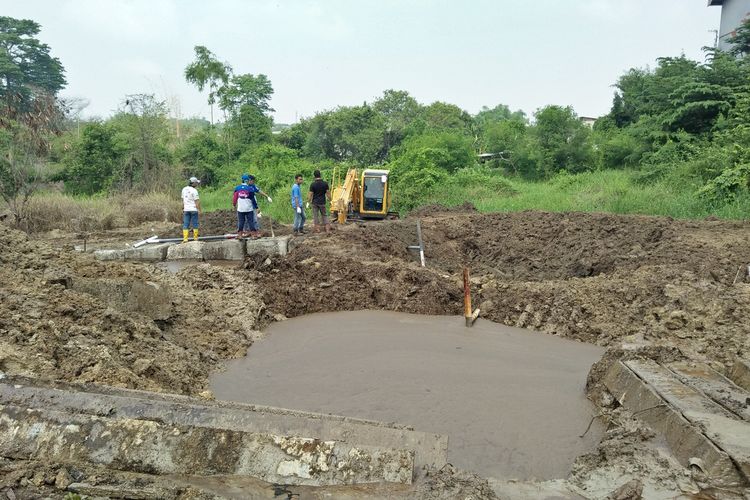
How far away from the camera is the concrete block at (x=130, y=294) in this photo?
6438 millimetres

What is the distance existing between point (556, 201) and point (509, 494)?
17436 millimetres

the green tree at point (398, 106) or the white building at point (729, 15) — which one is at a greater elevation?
the white building at point (729, 15)

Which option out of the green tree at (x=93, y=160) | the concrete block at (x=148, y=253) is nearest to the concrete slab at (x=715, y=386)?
the concrete block at (x=148, y=253)

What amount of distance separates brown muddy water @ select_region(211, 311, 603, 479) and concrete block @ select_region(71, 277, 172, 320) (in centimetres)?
110

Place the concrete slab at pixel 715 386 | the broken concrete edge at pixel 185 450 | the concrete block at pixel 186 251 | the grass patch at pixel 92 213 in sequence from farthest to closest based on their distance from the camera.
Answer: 1. the grass patch at pixel 92 213
2. the concrete block at pixel 186 251
3. the concrete slab at pixel 715 386
4. the broken concrete edge at pixel 185 450

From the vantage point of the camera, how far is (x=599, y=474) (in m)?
4.11

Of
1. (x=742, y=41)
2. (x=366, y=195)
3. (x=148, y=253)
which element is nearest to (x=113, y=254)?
(x=148, y=253)

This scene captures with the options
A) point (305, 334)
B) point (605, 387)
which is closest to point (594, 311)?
point (605, 387)

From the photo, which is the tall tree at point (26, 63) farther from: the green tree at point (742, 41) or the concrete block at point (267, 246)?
the green tree at point (742, 41)

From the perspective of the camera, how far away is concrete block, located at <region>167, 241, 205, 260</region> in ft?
41.9

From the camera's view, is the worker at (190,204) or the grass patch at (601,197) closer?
the worker at (190,204)

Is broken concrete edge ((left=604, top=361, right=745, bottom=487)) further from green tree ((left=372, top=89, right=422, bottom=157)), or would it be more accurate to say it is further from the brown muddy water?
green tree ((left=372, top=89, right=422, bottom=157))

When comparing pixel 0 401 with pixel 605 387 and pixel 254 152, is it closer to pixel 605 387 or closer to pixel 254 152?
pixel 605 387

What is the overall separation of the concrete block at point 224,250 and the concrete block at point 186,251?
11 cm
